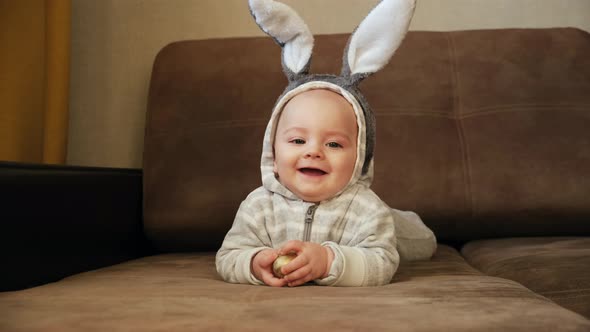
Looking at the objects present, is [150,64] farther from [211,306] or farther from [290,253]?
[211,306]

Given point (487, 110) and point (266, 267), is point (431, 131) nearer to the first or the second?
point (487, 110)

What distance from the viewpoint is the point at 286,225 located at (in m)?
1.25

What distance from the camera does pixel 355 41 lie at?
50.3 inches

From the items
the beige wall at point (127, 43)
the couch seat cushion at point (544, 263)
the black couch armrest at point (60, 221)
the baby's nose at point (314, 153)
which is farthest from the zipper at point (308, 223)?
the beige wall at point (127, 43)

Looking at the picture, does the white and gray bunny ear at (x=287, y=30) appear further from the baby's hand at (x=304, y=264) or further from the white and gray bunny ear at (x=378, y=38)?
the baby's hand at (x=304, y=264)

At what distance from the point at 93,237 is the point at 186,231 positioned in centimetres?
30

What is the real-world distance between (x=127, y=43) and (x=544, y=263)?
5.09 feet

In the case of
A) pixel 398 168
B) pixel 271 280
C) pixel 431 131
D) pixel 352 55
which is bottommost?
pixel 271 280

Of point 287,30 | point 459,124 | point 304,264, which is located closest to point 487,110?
point 459,124

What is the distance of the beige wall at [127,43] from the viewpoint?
2.16 metres

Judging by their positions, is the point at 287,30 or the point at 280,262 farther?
the point at 287,30

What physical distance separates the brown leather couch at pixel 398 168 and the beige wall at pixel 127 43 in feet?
1.04

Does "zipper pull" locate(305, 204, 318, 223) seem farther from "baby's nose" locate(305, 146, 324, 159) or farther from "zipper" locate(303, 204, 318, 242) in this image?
"baby's nose" locate(305, 146, 324, 159)

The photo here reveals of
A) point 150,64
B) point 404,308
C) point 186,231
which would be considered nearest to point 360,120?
point 404,308
